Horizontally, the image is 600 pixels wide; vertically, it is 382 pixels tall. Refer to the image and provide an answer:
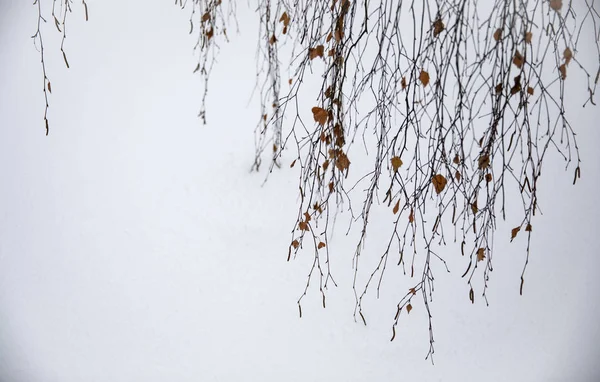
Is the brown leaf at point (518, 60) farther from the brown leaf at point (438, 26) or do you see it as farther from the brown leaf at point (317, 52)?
the brown leaf at point (317, 52)

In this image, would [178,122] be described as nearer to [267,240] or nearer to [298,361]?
[267,240]

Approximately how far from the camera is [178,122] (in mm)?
2543

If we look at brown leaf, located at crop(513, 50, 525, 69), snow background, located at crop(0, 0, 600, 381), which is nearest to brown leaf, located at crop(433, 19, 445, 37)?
brown leaf, located at crop(513, 50, 525, 69)

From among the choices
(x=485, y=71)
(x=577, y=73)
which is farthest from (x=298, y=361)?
(x=577, y=73)

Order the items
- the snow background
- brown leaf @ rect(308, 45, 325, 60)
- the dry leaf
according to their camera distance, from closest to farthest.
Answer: the dry leaf → brown leaf @ rect(308, 45, 325, 60) → the snow background

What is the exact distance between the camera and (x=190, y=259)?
7.06 ft

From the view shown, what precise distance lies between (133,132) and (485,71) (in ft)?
5.90

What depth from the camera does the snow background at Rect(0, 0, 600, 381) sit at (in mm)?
1937

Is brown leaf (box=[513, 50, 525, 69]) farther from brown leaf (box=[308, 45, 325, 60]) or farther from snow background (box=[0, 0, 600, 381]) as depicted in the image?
snow background (box=[0, 0, 600, 381])

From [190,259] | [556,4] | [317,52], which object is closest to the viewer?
[556,4]

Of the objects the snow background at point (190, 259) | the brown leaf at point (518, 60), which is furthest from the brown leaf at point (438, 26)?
the snow background at point (190, 259)

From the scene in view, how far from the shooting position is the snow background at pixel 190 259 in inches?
76.2

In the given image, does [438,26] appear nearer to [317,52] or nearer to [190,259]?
[317,52]

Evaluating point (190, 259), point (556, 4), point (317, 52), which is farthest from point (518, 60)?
point (190, 259)
